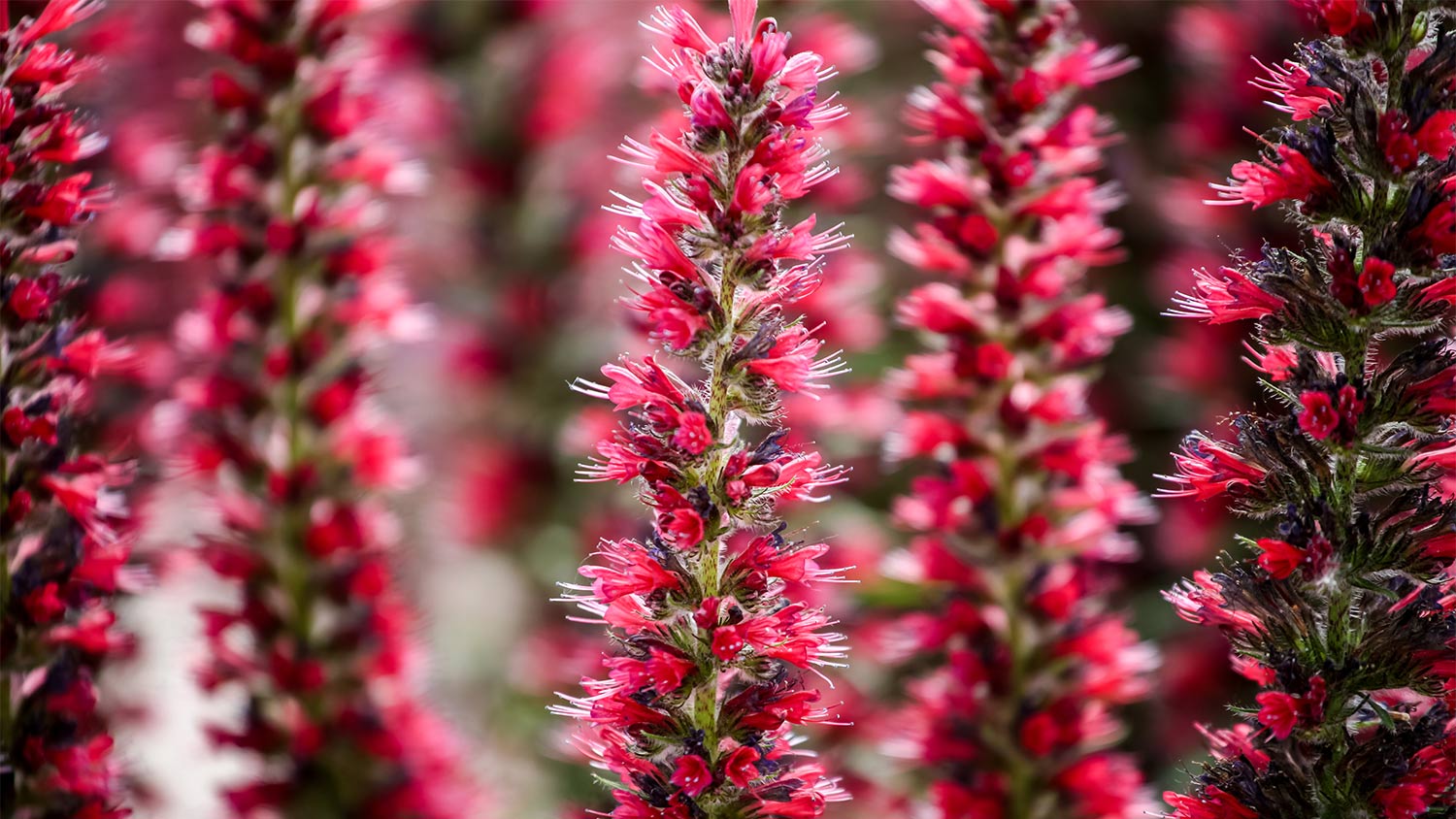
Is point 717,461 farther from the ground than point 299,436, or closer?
farther from the ground

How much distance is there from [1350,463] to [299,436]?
1622mm

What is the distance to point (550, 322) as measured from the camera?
4.10 meters

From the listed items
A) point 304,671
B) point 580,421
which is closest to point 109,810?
point 304,671

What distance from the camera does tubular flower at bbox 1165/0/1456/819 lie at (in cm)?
157

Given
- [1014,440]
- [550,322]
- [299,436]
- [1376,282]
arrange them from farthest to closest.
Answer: [550,322], [299,436], [1014,440], [1376,282]

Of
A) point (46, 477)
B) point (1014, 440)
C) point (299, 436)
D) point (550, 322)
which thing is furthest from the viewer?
point (550, 322)

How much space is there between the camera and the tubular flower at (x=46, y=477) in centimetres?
173

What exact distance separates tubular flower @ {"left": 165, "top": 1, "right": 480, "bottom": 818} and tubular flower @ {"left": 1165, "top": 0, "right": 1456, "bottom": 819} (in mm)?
1359

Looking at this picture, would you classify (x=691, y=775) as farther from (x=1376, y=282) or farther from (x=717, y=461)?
(x=1376, y=282)

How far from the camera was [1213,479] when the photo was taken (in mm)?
1655

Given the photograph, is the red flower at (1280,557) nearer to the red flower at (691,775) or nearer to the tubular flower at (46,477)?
the red flower at (691,775)

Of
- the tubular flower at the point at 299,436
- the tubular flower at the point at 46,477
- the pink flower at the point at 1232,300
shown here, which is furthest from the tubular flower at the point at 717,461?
the tubular flower at the point at 299,436

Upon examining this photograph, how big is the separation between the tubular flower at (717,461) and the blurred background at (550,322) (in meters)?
0.91

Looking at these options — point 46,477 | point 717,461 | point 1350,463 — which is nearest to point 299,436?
point 46,477
